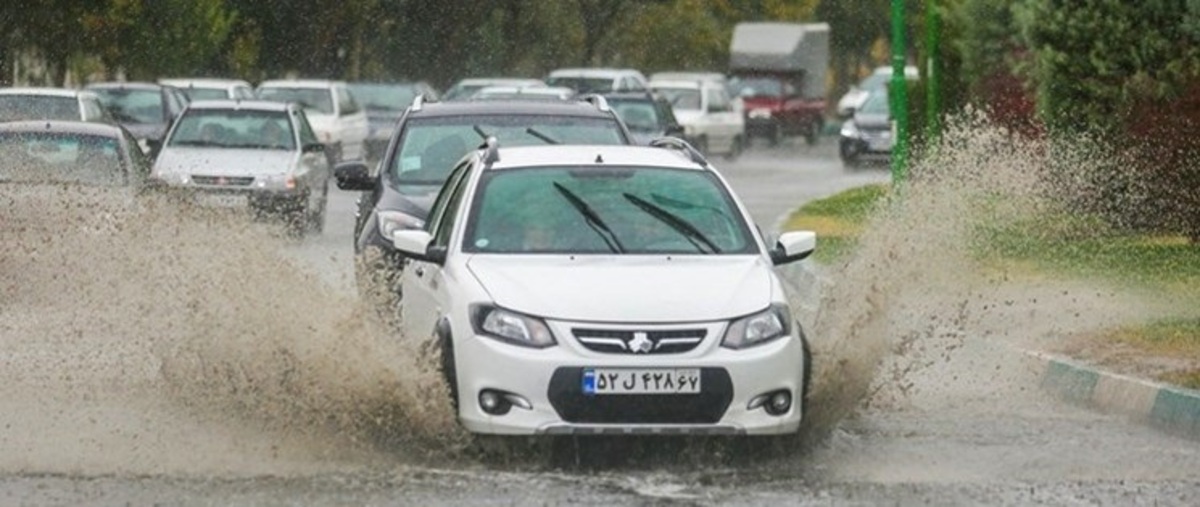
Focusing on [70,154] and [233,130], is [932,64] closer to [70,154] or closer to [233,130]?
[233,130]

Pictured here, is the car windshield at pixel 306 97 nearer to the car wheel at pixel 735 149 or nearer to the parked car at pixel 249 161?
the car wheel at pixel 735 149

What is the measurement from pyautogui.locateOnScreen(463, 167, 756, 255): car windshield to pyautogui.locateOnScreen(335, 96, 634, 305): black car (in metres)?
4.16

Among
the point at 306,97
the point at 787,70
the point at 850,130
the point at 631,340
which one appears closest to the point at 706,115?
the point at 850,130

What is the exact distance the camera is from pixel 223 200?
3061cm

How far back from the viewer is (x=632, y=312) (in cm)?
1166

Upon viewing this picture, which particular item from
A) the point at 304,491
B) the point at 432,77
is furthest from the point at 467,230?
the point at 432,77

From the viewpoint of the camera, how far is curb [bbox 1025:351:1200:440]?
540 inches

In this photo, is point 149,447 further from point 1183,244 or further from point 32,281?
point 1183,244

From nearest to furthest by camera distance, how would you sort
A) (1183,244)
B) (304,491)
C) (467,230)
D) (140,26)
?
(304,491) → (467,230) → (1183,244) → (140,26)

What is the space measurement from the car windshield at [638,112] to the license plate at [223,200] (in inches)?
489

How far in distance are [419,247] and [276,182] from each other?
18317 mm

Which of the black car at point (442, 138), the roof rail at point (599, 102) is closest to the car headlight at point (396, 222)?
the black car at point (442, 138)

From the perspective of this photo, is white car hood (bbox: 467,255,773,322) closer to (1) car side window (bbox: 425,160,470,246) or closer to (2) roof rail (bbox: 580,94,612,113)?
(1) car side window (bbox: 425,160,470,246)

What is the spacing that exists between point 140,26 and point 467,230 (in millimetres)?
47032
